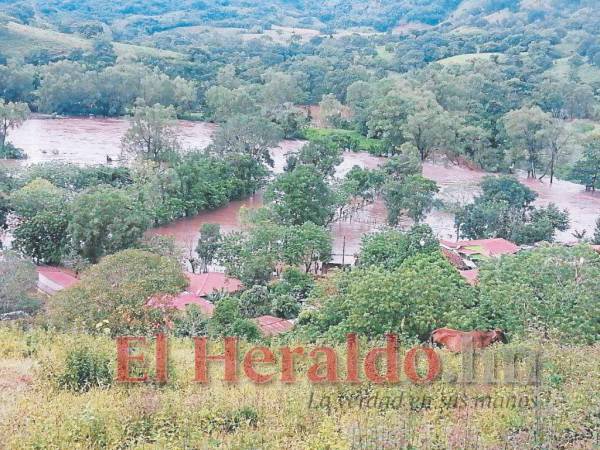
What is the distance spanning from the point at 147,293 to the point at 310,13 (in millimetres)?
78143

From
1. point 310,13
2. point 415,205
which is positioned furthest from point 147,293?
point 310,13

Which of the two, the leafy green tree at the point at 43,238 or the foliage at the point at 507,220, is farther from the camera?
the foliage at the point at 507,220

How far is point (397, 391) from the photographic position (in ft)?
18.6

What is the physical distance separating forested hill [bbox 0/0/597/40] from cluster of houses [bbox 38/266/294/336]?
51015 millimetres

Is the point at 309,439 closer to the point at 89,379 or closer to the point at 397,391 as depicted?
the point at 397,391

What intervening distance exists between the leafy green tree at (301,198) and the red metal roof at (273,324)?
6235mm

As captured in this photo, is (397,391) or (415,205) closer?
(397,391)

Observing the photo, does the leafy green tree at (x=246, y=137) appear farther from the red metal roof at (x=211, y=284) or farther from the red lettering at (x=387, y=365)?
the red lettering at (x=387, y=365)

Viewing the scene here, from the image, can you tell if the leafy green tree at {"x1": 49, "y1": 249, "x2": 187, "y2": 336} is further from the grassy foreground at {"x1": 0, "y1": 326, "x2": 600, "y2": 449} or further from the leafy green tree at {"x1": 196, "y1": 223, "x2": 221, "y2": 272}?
the leafy green tree at {"x1": 196, "y1": 223, "x2": 221, "y2": 272}

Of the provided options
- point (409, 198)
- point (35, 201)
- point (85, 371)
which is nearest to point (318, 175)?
point (409, 198)

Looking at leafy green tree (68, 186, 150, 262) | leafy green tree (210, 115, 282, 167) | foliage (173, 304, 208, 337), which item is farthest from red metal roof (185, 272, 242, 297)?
leafy green tree (210, 115, 282, 167)

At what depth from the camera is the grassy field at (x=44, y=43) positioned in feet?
159

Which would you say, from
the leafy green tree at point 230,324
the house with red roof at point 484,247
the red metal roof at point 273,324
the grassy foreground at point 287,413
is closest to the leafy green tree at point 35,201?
the red metal roof at point 273,324

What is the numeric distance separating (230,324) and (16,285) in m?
4.06
